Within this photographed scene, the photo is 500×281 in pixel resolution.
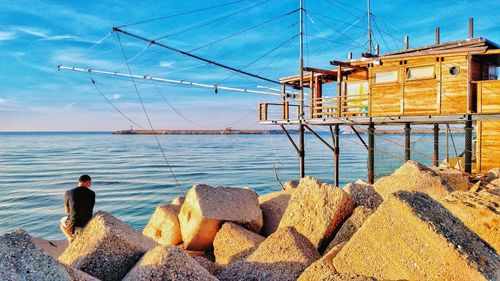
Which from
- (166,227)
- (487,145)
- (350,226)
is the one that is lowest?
(166,227)

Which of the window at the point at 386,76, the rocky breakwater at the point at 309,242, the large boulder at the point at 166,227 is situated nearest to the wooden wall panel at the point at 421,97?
the window at the point at 386,76

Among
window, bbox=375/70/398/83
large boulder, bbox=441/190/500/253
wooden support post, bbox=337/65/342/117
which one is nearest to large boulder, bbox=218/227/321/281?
large boulder, bbox=441/190/500/253

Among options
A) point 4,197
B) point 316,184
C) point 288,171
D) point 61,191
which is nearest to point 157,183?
point 61,191

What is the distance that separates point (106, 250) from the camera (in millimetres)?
5492

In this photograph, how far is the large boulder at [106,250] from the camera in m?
5.37

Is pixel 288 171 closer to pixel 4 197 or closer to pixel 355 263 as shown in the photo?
pixel 4 197

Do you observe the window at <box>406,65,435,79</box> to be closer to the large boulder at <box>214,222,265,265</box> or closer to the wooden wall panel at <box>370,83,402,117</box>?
the wooden wall panel at <box>370,83,402,117</box>

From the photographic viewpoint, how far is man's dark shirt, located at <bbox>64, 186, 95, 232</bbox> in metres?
7.63

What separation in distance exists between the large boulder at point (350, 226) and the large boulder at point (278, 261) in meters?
0.58

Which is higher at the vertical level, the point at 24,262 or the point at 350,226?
the point at 24,262

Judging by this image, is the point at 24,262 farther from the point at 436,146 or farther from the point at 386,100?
the point at 436,146

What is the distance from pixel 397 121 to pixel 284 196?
10022 millimetres

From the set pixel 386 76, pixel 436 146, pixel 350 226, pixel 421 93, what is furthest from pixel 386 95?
pixel 350 226

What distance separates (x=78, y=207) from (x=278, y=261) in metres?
4.16
